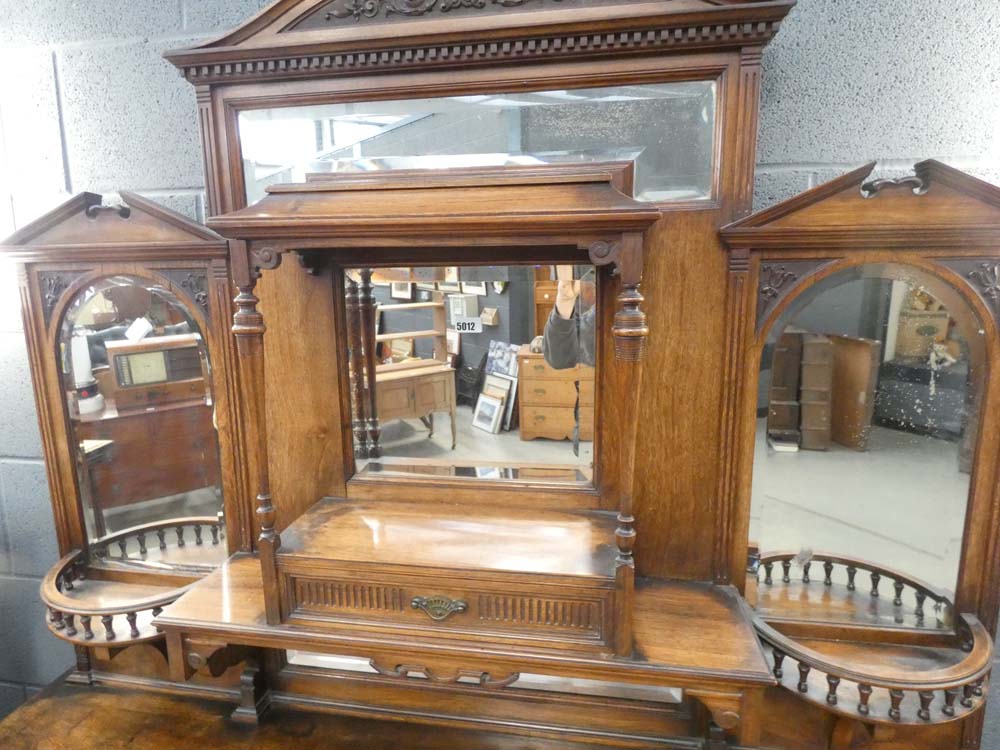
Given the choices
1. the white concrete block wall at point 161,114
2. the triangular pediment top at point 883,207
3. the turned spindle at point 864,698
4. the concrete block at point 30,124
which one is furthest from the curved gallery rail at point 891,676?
the concrete block at point 30,124

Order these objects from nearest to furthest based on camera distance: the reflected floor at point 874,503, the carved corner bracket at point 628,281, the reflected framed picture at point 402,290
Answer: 1. the carved corner bracket at point 628,281
2. the reflected floor at point 874,503
3. the reflected framed picture at point 402,290

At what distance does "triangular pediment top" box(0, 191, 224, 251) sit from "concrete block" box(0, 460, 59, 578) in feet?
1.75

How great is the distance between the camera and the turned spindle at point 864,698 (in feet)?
3.15

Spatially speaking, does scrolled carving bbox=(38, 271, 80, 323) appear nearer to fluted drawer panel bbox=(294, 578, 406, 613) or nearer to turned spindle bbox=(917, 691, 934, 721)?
fluted drawer panel bbox=(294, 578, 406, 613)

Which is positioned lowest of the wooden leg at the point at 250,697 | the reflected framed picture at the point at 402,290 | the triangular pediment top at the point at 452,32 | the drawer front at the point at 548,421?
the wooden leg at the point at 250,697

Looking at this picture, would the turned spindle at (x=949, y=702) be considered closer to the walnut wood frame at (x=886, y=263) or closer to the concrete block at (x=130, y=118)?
the walnut wood frame at (x=886, y=263)

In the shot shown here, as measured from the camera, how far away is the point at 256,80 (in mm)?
1113

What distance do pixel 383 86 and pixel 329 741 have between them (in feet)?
3.91

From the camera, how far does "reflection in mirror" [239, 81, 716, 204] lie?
1018 mm

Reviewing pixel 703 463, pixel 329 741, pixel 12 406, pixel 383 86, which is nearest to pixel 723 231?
pixel 703 463

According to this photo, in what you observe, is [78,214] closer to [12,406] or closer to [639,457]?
[12,406]

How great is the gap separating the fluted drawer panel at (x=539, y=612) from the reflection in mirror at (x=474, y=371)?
254 millimetres

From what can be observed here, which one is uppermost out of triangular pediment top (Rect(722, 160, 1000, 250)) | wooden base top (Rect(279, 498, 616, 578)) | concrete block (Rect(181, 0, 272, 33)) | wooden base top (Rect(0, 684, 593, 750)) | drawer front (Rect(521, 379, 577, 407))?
concrete block (Rect(181, 0, 272, 33))

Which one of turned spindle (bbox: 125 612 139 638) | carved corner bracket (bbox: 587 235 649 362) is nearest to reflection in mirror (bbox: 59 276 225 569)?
turned spindle (bbox: 125 612 139 638)
